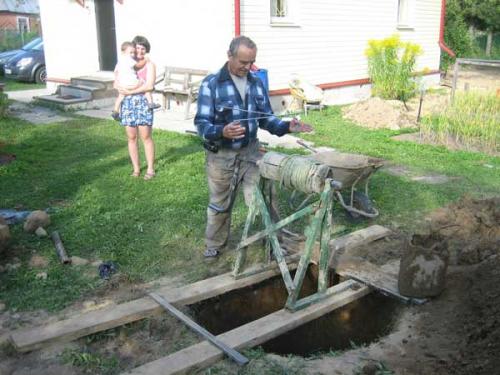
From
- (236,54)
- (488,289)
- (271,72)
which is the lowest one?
(488,289)

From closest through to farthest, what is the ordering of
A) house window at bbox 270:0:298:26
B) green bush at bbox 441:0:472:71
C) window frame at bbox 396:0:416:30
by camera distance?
house window at bbox 270:0:298:26
window frame at bbox 396:0:416:30
green bush at bbox 441:0:472:71

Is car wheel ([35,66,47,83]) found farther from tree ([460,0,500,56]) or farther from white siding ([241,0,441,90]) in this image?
tree ([460,0,500,56])

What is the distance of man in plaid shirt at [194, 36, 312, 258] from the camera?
4.10 meters

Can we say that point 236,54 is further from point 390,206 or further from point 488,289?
point 390,206

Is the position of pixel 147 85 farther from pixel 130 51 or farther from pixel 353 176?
pixel 353 176

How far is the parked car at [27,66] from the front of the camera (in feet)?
61.2

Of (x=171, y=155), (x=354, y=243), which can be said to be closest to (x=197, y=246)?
(x=354, y=243)

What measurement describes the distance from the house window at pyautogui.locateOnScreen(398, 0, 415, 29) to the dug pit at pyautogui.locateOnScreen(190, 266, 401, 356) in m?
13.4

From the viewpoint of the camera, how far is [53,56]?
15398mm

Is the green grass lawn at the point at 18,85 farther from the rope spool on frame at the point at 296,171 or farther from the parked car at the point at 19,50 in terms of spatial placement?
the rope spool on frame at the point at 296,171

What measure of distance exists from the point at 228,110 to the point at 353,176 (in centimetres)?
160

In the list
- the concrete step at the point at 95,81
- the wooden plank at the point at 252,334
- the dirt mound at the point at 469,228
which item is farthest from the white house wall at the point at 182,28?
the wooden plank at the point at 252,334

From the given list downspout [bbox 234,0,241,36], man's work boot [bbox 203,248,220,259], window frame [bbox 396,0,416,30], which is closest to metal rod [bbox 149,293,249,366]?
man's work boot [bbox 203,248,220,259]

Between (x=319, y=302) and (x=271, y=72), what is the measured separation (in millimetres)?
8836
